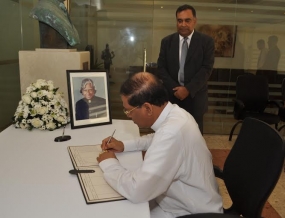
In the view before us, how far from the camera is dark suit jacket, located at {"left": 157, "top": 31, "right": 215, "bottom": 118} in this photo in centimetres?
273

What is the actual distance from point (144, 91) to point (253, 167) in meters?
0.58

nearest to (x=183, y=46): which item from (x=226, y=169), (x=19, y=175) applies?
(x=226, y=169)

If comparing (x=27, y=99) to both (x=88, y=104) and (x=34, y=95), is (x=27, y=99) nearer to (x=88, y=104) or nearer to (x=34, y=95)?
(x=34, y=95)

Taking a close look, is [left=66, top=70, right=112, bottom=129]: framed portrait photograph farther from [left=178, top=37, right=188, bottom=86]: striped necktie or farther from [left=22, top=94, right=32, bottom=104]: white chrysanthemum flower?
[left=178, top=37, right=188, bottom=86]: striped necktie

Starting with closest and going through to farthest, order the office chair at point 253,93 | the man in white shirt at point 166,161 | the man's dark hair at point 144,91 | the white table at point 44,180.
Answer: the white table at point 44,180
the man in white shirt at point 166,161
the man's dark hair at point 144,91
the office chair at point 253,93

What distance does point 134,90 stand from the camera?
119 cm

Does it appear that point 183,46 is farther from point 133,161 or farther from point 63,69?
point 133,161

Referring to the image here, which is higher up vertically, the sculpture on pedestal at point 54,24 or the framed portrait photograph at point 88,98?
the sculpture on pedestal at point 54,24

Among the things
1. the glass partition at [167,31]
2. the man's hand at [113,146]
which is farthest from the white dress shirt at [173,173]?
the glass partition at [167,31]

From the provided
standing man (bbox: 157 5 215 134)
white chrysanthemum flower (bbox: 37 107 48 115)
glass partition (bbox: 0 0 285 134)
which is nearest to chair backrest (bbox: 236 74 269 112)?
glass partition (bbox: 0 0 285 134)

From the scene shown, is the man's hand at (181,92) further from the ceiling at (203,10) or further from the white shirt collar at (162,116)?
the ceiling at (203,10)

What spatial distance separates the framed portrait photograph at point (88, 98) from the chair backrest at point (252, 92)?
104 inches

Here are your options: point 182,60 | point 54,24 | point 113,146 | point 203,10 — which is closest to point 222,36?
point 203,10

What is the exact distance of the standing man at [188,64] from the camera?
8.81 feet
